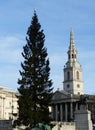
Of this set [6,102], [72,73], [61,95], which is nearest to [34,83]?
[6,102]

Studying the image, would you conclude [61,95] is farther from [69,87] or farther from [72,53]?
[72,53]

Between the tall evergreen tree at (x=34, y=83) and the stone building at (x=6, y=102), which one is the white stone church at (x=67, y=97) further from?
the tall evergreen tree at (x=34, y=83)

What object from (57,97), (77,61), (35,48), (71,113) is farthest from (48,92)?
(77,61)

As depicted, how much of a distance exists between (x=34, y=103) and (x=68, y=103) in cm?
11056

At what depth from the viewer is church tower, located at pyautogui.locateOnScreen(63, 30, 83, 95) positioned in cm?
17038

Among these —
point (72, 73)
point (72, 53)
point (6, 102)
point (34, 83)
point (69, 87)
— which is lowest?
point (34, 83)

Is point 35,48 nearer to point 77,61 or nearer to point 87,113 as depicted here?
point 87,113

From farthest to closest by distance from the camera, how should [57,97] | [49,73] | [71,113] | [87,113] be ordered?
[57,97] < [71,113] < [49,73] < [87,113]

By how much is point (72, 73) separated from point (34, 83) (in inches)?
4821

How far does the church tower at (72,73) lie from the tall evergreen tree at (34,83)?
120152 millimetres

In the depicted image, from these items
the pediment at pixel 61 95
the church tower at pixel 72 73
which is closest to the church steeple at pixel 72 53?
the church tower at pixel 72 73

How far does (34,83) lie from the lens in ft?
159

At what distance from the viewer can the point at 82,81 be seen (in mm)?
174875

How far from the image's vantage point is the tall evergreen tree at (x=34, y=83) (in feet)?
154
